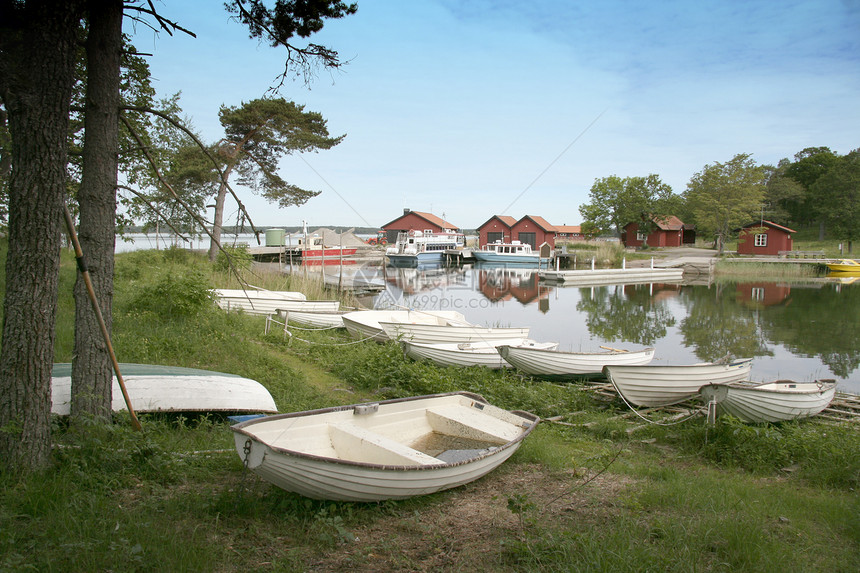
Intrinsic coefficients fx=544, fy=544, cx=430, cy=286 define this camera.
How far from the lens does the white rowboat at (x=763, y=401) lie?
7.06 meters

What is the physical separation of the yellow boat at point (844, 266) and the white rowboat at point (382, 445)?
152 feet

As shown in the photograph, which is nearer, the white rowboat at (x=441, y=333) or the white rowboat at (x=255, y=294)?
the white rowboat at (x=441, y=333)

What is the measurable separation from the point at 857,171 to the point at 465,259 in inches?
1607

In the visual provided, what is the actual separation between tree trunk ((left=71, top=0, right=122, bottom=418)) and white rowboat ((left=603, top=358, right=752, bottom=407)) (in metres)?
6.53

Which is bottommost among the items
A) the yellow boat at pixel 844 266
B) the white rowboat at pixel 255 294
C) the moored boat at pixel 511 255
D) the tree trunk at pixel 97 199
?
the white rowboat at pixel 255 294

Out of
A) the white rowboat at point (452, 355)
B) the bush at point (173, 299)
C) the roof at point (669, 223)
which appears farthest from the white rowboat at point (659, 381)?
the roof at point (669, 223)

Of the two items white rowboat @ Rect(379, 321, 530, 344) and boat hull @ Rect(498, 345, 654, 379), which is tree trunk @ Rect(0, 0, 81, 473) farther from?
white rowboat @ Rect(379, 321, 530, 344)

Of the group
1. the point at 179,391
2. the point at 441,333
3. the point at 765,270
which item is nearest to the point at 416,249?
the point at 765,270

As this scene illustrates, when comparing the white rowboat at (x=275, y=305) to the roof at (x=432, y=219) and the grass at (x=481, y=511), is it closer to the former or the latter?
the grass at (x=481, y=511)

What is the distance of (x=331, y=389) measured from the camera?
8.53 meters

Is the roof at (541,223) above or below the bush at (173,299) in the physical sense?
above

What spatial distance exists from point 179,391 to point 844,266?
48764 millimetres

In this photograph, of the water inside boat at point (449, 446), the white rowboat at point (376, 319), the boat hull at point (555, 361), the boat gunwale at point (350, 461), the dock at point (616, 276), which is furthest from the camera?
the dock at point (616, 276)

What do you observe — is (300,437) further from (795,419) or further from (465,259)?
(465,259)
